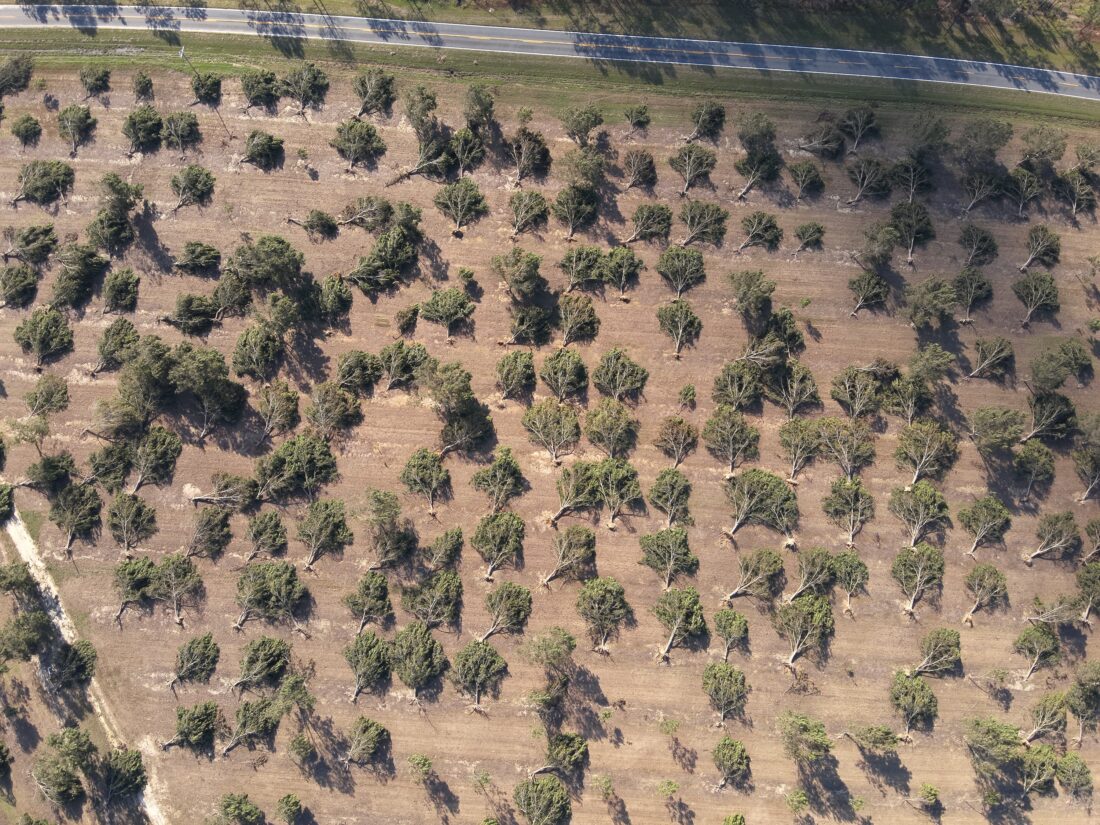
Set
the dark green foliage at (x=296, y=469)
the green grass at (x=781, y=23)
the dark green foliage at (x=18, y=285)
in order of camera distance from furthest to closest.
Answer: the green grass at (x=781, y=23), the dark green foliage at (x=18, y=285), the dark green foliage at (x=296, y=469)

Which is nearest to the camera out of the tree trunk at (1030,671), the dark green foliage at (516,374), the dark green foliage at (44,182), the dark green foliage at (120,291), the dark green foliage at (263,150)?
the tree trunk at (1030,671)

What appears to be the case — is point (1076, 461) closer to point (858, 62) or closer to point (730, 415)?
point (730, 415)

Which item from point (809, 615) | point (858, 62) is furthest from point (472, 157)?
point (809, 615)

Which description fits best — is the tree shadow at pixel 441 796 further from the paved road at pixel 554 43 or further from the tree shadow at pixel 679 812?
the paved road at pixel 554 43

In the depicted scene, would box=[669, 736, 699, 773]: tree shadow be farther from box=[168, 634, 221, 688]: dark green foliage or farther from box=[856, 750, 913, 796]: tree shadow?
box=[168, 634, 221, 688]: dark green foliage

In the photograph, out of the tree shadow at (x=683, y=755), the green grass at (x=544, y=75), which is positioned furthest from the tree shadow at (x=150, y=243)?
the tree shadow at (x=683, y=755)

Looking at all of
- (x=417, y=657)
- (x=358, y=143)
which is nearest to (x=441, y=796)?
(x=417, y=657)

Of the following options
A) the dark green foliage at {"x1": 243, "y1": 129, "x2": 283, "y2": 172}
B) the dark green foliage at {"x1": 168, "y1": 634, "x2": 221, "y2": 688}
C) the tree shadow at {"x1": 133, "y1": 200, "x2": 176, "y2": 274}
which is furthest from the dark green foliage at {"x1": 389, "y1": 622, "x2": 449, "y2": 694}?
the dark green foliage at {"x1": 243, "y1": 129, "x2": 283, "y2": 172}

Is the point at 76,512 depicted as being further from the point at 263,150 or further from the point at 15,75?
the point at 15,75
